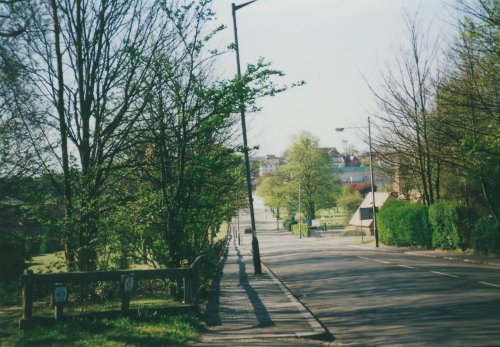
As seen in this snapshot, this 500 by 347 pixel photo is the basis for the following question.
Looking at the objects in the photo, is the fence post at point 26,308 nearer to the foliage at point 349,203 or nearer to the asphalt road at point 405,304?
the asphalt road at point 405,304

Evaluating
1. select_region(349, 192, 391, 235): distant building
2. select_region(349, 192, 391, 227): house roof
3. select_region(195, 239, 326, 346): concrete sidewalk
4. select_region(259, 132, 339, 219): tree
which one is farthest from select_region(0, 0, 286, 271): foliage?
select_region(259, 132, 339, 219): tree

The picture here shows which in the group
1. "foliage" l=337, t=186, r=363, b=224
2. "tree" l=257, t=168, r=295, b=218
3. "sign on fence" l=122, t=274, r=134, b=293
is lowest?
"sign on fence" l=122, t=274, r=134, b=293

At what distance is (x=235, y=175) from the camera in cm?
2031

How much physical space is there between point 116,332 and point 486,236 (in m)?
20.0

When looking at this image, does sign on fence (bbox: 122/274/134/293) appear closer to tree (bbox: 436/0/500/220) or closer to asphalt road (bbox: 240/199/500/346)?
asphalt road (bbox: 240/199/500/346)

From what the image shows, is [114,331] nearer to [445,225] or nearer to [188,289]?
[188,289]

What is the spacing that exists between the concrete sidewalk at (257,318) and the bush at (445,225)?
15.3 m

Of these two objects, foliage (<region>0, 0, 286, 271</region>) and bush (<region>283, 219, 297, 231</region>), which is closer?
foliage (<region>0, 0, 286, 271</region>)

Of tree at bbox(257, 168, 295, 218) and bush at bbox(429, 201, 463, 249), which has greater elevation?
tree at bbox(257, 168, 295, 218)

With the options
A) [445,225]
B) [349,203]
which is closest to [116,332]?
[445,225]

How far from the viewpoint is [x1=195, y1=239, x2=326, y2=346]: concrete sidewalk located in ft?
27.7

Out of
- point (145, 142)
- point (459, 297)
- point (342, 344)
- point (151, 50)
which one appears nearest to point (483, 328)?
point (342, 344)

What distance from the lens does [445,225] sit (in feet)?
92.8

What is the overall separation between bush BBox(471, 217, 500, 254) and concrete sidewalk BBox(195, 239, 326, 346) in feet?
41.0
